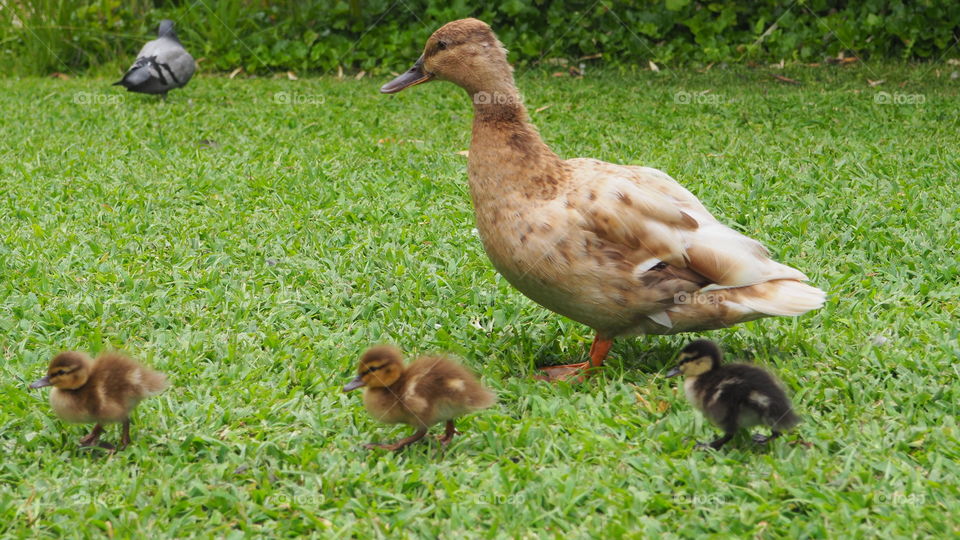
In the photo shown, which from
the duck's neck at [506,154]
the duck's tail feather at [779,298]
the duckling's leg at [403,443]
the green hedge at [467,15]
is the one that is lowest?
the green hedge at [467,15]

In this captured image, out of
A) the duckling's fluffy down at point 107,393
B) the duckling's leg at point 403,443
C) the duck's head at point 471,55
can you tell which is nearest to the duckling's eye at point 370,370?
the duckling's leg at point 403,443

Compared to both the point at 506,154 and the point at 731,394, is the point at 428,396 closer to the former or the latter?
the point at 731,394

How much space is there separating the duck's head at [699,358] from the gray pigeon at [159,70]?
23.1 ft

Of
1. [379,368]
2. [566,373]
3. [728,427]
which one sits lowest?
[566,373]

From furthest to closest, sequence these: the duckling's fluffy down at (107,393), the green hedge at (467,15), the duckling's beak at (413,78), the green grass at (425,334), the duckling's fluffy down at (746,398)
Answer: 1. the green hedge at (467,15)
2. the duckling's beak at (413,78)
3. the duckling's fluffy down at (107,393)
4. the duckling's fluffy down at (746,398)
5. the green grass at (425,334)

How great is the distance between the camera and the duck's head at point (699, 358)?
3332mm

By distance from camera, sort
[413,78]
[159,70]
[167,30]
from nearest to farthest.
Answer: [413,78], [159,70], [167,30]

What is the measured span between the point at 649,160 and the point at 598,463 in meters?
4.01

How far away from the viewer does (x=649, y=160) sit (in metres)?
6.95

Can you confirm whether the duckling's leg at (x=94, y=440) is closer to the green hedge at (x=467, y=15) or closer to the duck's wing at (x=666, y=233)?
the duck's wing at (x=666, y=233)

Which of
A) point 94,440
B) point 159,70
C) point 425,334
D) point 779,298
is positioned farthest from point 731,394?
point 159,70

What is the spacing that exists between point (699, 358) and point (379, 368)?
1.08 meters

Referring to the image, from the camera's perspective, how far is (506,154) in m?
3.91

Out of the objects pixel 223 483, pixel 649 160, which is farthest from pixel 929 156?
pixel 223 483
